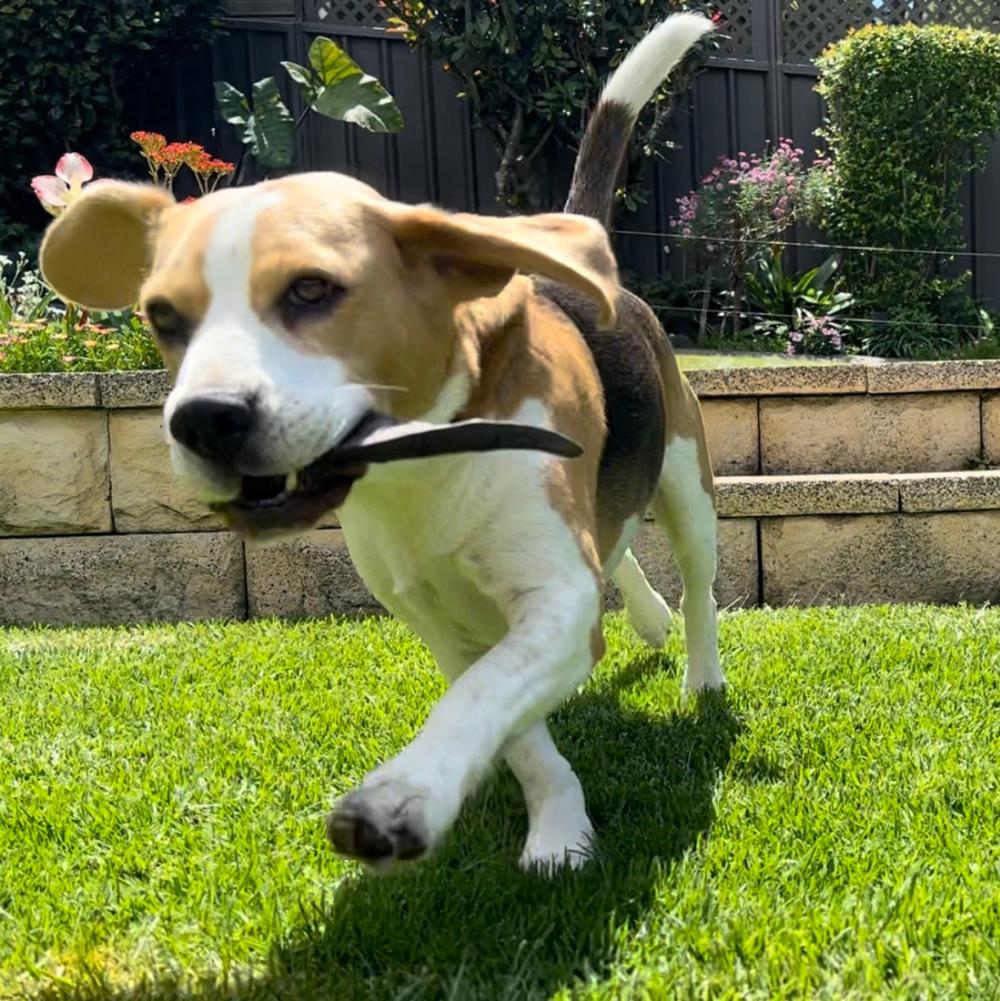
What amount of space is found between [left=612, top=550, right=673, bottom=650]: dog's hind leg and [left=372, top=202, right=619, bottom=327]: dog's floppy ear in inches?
75.6

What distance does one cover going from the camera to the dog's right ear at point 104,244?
239 centimetres

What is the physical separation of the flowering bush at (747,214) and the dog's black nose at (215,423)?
702 centimetres

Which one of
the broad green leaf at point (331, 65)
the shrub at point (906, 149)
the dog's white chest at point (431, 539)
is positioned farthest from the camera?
the broad green leaf at point (331, 65)

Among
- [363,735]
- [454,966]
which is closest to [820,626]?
[363,735]

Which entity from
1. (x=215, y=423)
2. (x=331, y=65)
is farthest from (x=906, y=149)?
(x=215, y=423)

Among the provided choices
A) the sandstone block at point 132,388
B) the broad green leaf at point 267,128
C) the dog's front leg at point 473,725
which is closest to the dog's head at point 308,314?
the dog's front leg at point 473,725

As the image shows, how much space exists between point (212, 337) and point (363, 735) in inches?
67.2

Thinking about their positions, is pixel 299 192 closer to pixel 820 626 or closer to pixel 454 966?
pixel 454 966

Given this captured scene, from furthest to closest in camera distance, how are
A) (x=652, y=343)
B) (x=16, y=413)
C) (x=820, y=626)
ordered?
(x=16, y=413) → (x=820, y=626) → (x=652, y=343)

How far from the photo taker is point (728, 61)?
30.6ft

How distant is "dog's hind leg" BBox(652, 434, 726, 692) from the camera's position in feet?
11.0

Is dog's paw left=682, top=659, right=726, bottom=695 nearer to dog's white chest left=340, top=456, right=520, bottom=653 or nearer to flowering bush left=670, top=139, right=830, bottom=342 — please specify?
dog's white chest left=340, top=456, right=520, bottom=653

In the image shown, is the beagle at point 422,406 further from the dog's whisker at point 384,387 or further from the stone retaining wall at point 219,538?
the stone retaining wall at point 219,538

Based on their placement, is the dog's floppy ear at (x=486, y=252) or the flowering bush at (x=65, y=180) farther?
the flowering bush at (x=65, y=180)
